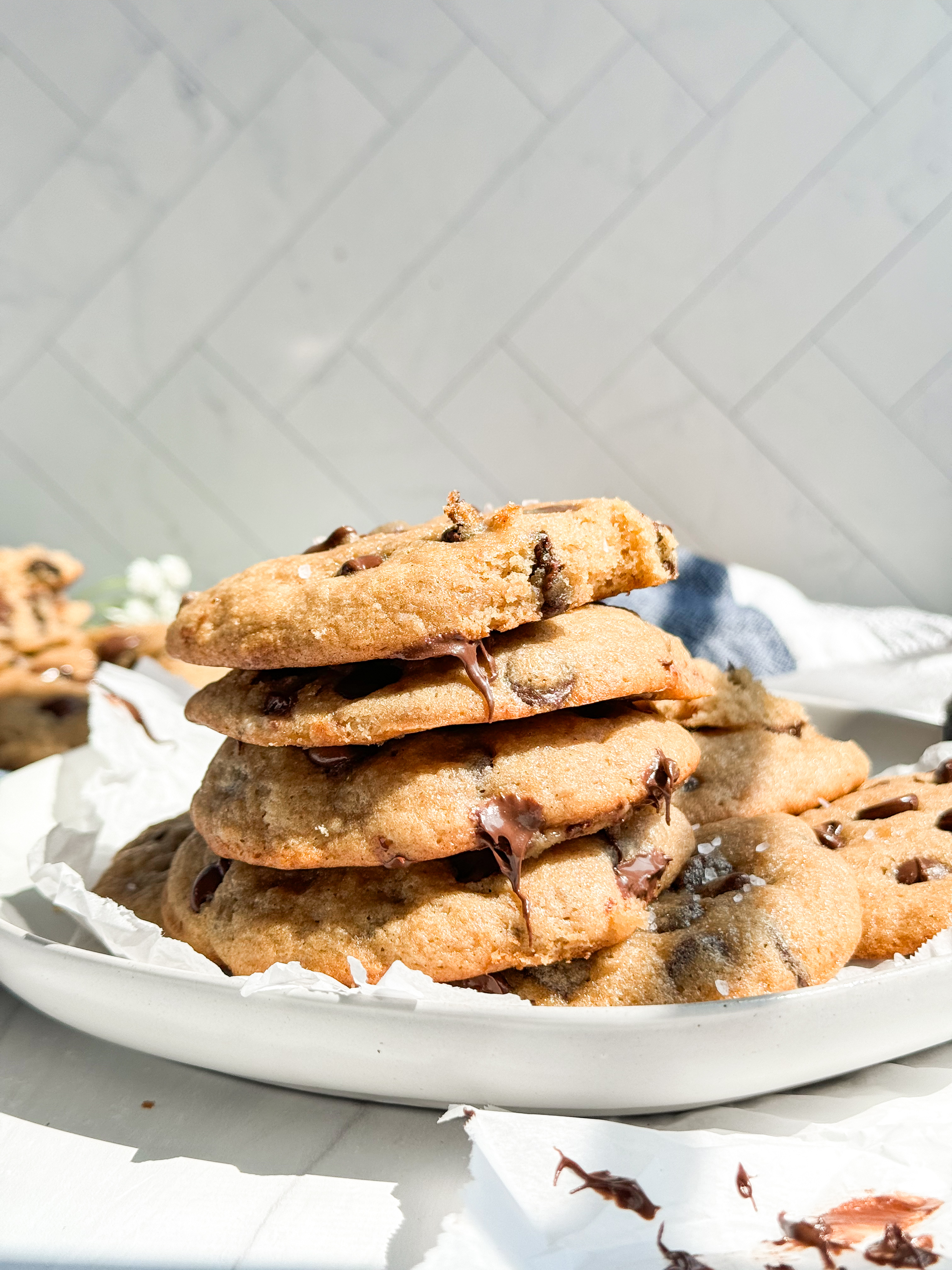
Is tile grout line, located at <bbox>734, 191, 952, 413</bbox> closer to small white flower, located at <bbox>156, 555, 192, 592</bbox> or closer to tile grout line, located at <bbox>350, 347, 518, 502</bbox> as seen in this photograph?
tile grout line, located at <bbox>350, 347, 518, 502</bbox>

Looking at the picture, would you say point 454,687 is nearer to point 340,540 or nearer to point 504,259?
point 340,540

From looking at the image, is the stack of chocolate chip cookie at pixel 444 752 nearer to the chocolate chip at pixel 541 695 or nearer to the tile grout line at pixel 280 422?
the chocolate chip at pixel 541 695

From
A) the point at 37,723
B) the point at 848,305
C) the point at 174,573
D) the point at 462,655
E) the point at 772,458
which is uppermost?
the point at 848,305

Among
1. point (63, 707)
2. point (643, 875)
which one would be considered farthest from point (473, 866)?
point (63, 707)

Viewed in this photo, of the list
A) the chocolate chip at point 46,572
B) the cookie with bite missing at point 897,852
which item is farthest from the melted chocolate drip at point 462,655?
the chocolate chip at point 46,572

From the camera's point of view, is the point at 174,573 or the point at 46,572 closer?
the point at 46,572

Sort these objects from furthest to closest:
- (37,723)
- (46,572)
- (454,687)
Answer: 1. (46,572)
2. (37,723)
3. (454,687)
